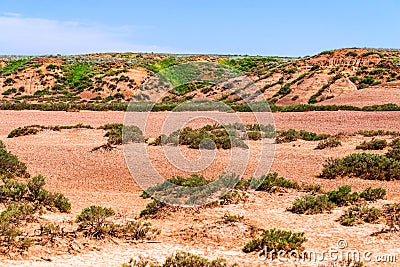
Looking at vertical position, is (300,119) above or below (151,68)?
below

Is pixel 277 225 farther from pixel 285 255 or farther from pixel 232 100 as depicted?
pixel 232 100

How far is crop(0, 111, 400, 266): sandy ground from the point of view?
24.1 feet

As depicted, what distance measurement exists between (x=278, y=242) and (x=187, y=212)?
2564mm

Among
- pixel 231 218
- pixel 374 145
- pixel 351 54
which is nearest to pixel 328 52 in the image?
pixel 351 54

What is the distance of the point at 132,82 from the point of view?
54.9 m

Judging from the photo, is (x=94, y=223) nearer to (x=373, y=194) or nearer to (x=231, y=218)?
(x=231, y=218)

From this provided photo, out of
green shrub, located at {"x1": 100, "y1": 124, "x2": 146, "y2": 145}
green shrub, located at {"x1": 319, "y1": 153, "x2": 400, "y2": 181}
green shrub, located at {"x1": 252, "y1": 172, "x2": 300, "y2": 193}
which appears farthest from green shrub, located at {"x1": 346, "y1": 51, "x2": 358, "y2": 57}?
green shrub, located at {"x1": 252, "y1": 172, "x2": 300, "y2": 193}

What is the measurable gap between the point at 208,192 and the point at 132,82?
45.9 metres

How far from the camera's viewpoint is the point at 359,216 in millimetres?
8773

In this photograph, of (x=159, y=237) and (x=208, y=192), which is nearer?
(x=159, y=237)

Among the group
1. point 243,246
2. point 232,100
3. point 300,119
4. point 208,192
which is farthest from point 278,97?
point 243,246

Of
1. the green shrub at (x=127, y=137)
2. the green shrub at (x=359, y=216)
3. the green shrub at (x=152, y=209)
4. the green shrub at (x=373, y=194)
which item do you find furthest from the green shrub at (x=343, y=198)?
the green shrub at (x=127, y=137)

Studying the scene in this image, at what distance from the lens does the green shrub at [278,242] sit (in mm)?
7148

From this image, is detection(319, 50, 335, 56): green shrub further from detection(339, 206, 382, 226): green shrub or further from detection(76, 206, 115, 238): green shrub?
detection(76, 206, 115, 238): green shrub
